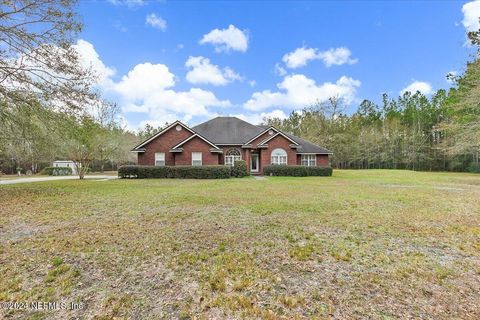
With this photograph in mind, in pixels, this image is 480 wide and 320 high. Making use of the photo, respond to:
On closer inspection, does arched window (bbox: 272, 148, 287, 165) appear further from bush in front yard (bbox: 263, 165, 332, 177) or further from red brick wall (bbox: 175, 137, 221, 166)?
red brick wall (bbox: 175, 137, 221, 166)

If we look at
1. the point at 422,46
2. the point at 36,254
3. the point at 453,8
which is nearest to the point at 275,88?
the point at 422,46

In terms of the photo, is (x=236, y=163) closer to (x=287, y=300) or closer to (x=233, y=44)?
(x=233, y=44)

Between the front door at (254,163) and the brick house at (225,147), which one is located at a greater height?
the brick house at (225,147)

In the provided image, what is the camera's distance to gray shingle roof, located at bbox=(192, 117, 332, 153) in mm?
27177

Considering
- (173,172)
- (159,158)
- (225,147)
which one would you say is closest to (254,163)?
(225,147)

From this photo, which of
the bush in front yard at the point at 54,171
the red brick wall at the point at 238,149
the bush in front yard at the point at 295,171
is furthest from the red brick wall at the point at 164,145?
the bush in front yard at the point at 54,171

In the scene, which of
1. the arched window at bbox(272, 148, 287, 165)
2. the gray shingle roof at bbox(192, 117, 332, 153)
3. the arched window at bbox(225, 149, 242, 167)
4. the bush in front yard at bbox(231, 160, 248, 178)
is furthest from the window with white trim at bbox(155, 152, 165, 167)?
the arched window at bbox(272, 148, 287, 165)

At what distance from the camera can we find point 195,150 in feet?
77.9

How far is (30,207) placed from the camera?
8555 millimetres

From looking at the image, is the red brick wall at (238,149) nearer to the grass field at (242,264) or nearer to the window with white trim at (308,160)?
the window with white trim at (308,160)

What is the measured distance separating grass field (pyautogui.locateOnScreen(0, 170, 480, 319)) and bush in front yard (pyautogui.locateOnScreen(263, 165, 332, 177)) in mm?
16185

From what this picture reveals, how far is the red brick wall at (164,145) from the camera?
79.7ft

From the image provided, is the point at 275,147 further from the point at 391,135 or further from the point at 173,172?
the point at 391,135

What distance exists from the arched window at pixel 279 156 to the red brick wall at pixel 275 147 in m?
0.33
